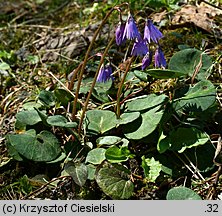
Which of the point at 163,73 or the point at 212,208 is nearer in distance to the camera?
the point at 212,208

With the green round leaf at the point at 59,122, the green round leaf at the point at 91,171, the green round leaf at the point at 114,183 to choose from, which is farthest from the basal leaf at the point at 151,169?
the green round leaf at the point at 59,122

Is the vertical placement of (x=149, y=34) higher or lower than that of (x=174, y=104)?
higher

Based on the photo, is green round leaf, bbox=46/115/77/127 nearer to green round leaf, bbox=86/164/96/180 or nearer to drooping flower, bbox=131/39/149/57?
green round leaf, bbox=86/164/96/180

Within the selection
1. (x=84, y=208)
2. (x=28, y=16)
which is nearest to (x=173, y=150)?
(x=84, y=208)

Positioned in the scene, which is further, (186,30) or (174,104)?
(186,30)

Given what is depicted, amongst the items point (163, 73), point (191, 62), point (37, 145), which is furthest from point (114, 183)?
point (191, 62)

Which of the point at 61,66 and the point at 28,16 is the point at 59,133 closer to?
the point at 61,66

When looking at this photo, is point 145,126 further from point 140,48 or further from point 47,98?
point 47,98
